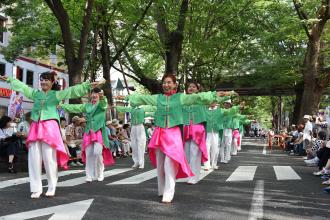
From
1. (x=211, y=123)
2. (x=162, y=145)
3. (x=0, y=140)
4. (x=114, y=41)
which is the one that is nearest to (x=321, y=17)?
(x=114, y=41)

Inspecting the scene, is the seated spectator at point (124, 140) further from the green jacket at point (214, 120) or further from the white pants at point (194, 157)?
the white pants at point (194, 157)

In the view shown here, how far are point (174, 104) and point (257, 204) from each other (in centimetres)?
188

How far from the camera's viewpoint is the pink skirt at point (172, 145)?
7145 millimetres

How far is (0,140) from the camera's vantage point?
12.2 metres

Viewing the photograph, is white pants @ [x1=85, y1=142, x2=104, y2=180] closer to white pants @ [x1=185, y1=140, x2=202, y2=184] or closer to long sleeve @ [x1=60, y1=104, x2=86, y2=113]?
long sleeve @ [x1=60, y1=104, x2=86, y2=113]

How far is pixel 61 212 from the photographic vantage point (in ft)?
20.3

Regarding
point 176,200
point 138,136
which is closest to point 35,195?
point 176,200

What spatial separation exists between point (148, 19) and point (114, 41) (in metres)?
2.63

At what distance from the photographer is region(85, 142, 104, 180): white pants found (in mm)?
10070

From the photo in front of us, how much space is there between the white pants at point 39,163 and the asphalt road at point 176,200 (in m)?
0.23

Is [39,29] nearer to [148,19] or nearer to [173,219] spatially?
[148,19]

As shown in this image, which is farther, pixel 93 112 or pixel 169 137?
pixel 93 112

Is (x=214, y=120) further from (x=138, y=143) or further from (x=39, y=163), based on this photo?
(x=39, y=163)

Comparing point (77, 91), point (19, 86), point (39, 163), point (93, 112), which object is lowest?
point (39, 163)
